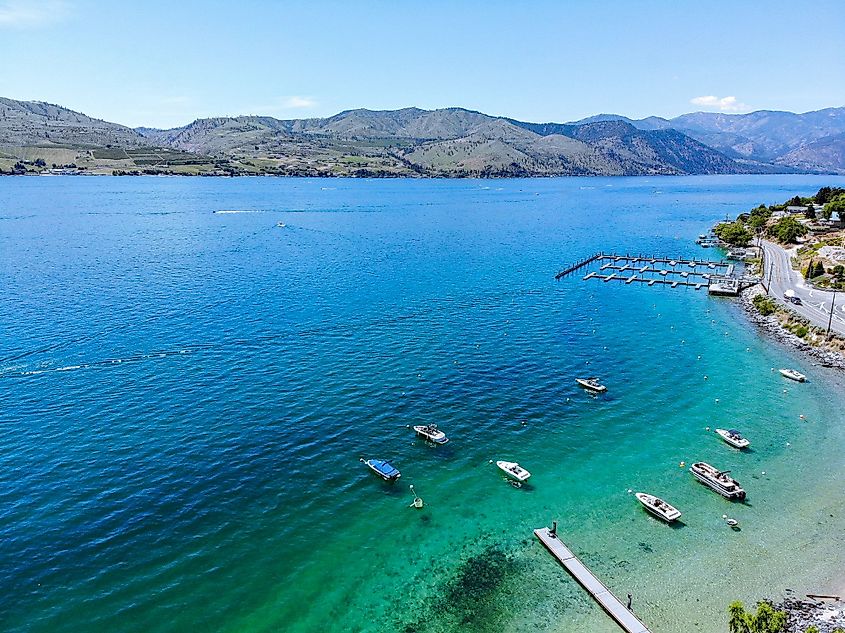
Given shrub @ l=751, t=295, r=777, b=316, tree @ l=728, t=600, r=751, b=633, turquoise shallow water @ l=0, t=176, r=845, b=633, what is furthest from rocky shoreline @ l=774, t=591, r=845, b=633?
shrub @ l=751, t=295, r=777, b=316

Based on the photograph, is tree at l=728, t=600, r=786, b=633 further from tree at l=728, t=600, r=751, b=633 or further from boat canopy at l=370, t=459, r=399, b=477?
boat canopy at l=370, t=459, r=399, b=477

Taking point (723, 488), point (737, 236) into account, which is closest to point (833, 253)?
point (737, 236)

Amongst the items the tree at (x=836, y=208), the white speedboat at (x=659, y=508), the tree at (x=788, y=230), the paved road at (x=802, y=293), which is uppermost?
the tree at (x=836, y=208)

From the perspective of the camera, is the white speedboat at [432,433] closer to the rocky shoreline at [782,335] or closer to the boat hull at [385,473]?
the boat hull at [385,473]

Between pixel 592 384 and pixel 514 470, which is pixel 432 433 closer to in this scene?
pixel 514 470

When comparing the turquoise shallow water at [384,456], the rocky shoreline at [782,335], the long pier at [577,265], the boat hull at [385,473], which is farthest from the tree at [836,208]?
the boat hull at [385,473]

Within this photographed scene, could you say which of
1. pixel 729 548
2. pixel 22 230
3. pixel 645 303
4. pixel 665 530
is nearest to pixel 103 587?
pixel 665 530

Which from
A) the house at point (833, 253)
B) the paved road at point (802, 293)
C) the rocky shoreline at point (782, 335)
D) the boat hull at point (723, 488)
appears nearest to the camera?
the boat hull at point (723, 488)
